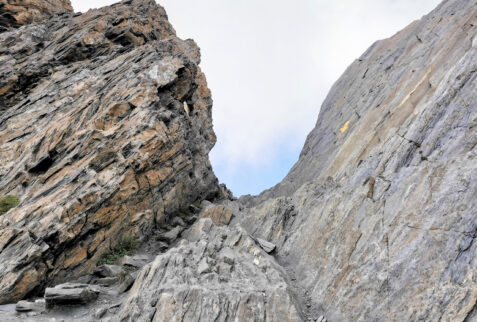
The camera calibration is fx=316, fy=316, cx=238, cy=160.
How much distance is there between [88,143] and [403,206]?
24.2m

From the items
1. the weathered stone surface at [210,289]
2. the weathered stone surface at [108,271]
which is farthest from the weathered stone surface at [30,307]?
the weathered stone surface at [108,271]

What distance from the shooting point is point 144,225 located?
92.0ft

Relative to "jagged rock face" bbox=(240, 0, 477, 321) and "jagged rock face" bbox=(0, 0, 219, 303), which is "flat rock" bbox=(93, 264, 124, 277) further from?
"jagged rock face" bbox=(240, 0, 477, 321)

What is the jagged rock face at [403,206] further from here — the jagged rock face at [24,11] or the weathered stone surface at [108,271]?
the jagged rock face at [24,11]

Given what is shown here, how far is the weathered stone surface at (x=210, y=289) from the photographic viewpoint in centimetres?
1353

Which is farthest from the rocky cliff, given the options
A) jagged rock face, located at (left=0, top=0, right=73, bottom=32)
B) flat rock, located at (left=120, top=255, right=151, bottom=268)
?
jagged rock face, located at (left=0, top=0, right=73, bottom=32)

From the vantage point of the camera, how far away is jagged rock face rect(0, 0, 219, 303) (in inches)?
843

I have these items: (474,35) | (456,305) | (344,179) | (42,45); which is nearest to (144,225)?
(344,179)

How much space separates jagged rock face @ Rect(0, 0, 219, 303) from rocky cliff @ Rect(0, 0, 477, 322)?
5.7 inches

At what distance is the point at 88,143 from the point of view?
88.9ft

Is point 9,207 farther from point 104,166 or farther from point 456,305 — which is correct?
point 456,305

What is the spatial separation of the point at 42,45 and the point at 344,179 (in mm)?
46942

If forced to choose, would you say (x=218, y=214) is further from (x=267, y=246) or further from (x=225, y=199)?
(x=267, y=246)

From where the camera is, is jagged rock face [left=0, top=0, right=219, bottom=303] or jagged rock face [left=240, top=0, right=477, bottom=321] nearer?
jagged rock face [left=240, top=0, right=477, bottom=321]
